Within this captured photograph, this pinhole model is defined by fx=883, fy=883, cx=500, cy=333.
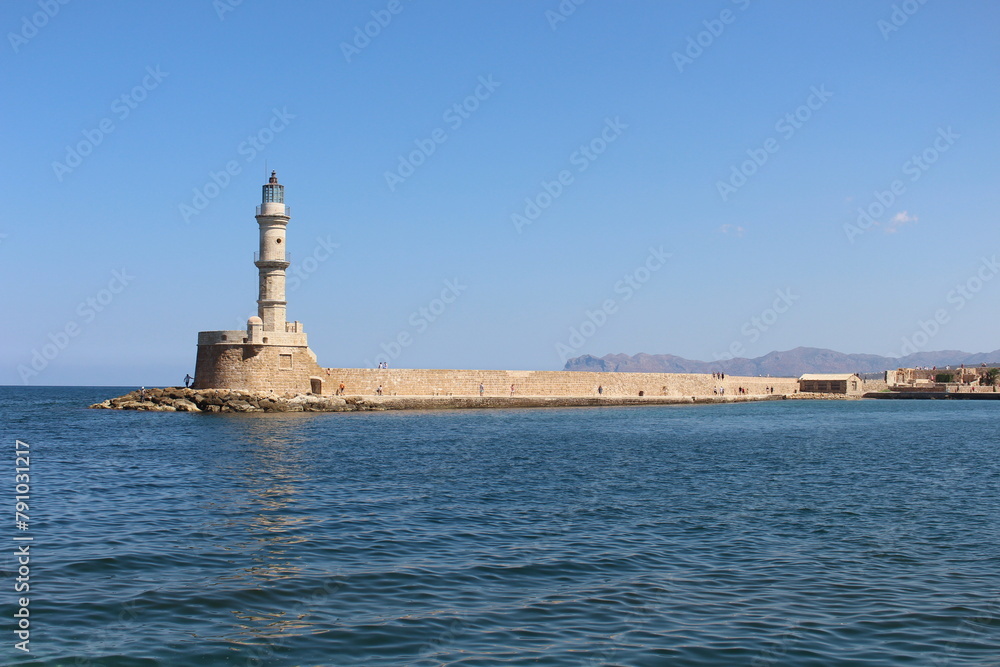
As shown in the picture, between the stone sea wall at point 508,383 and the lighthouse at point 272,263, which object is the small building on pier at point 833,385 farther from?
the lighthouse at point 272,263

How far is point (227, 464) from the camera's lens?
19.0 meters

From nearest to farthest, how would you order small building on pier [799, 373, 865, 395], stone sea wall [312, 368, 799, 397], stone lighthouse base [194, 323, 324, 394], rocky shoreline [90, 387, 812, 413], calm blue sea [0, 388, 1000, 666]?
calm blue sea [0, 388, 1000, 666] → rocky shoreline [90, 387, 812, 413] → stone lighthouse base [194, 323, 324, 394] → stone sea wall [312, 368, 799, 397] → small building on pier [799, 373, 865, 395]

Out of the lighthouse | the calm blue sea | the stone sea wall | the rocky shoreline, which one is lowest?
the calm blue sea

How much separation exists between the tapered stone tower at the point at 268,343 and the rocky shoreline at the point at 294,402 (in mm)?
692

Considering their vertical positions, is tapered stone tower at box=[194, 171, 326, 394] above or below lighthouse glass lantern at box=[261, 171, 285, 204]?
below

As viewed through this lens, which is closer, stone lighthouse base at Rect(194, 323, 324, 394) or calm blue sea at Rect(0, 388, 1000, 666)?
calm blue sea at Rect(0, 388, 1000, 666)

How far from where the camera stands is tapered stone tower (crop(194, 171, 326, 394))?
3728 cm

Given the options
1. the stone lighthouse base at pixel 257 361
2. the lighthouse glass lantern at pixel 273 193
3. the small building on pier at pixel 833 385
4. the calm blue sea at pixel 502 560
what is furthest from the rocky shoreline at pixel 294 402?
the small building on pier at pixel 833 385

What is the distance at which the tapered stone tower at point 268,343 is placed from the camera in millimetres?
37281

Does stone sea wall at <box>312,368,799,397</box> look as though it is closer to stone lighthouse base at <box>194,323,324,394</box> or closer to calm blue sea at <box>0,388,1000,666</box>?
stone lighthouse base at <box>194,323,324,394</box>

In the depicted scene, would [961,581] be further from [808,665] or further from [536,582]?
[536,582]

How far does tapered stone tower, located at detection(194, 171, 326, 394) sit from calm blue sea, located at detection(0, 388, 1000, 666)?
16.2 m

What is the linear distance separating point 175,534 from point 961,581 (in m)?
9.07

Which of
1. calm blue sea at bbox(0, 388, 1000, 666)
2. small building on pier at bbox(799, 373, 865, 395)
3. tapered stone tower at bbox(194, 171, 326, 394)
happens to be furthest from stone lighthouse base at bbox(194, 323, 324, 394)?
small building on pier at bbox(799, 373, 865, 395)
